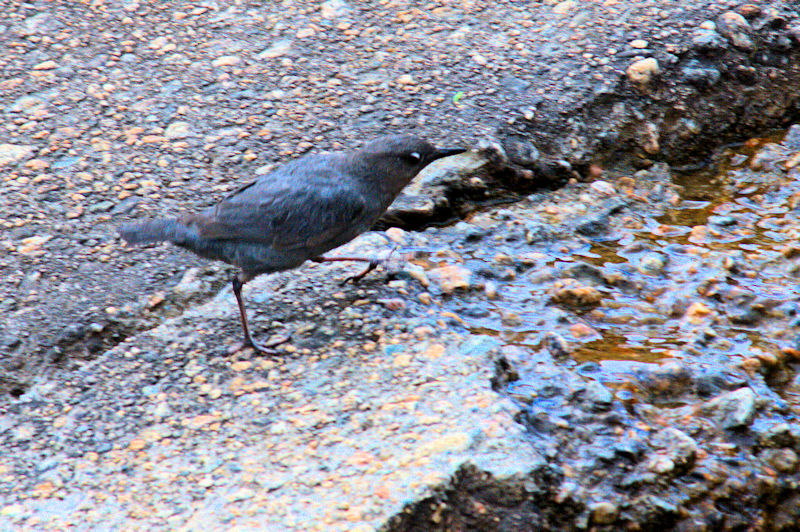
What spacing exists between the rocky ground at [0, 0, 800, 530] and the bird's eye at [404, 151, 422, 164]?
28cm

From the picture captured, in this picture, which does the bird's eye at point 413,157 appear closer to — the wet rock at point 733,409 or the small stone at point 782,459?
the wet rock at point 733,409

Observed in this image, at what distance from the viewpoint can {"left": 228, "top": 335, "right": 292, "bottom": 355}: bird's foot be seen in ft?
10.00

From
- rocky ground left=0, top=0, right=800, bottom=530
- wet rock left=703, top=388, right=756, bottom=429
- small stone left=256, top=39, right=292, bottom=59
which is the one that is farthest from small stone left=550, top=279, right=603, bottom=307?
small stone left=256, top=39, right=292, bottom=59

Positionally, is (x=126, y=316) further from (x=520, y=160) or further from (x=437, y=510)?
(x=520, y=160)

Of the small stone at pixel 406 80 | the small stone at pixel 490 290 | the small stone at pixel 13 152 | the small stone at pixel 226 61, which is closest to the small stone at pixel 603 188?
the small stone at pixel 490 290

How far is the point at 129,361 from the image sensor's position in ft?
10.1

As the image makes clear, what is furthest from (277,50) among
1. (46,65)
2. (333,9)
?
(46,65)

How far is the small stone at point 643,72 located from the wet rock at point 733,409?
1.83 m

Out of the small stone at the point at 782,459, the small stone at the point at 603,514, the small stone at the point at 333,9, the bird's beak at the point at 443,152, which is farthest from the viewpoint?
the small stone at the point at 333,9

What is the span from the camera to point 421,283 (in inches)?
131

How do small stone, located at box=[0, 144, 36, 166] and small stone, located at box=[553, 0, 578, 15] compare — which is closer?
small stone, located at box=[0, 144, 36, 166]

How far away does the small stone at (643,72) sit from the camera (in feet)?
13.5

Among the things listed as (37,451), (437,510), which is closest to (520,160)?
(437,510)

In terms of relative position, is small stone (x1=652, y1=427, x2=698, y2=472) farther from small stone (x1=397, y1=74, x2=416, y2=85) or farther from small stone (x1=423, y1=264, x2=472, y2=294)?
small stone (x1=397, y1=74, x2=416, y2=85)
